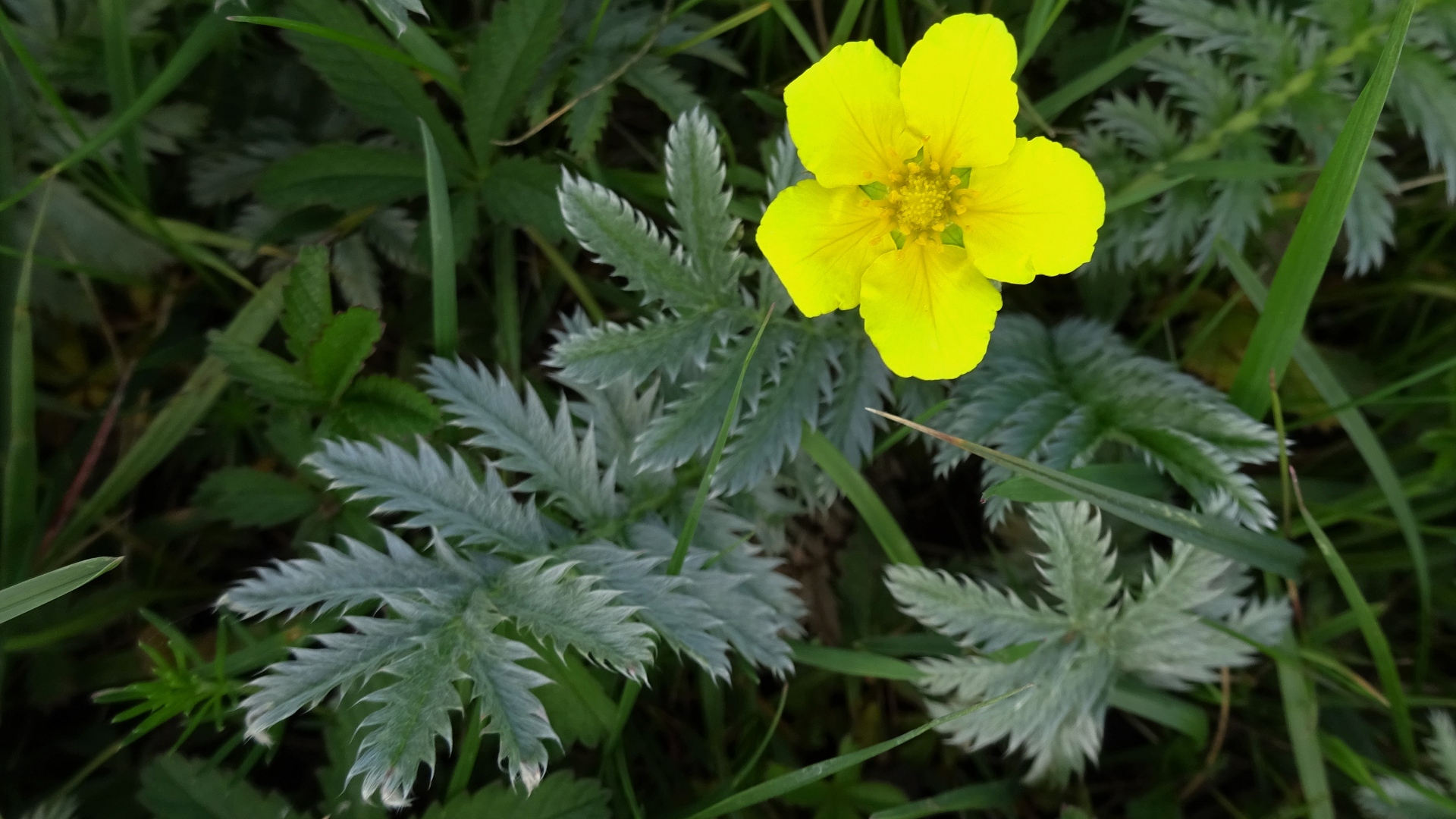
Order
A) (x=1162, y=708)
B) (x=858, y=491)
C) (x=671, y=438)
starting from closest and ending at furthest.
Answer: (x=671, y=438)
(x=858, y=491)
(x=1162, y=708)

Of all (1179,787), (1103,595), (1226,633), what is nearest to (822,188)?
(1103,595)

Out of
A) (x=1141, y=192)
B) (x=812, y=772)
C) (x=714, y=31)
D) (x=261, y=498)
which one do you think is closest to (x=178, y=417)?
(x=261, y=498)

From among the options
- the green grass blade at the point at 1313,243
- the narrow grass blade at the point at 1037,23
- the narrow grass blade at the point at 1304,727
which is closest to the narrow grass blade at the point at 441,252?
the narrow grass blade at the point at 1037,23

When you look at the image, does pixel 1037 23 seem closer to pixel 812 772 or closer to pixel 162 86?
pixel 812 772

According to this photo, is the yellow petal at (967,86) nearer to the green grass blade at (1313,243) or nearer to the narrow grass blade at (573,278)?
the green grass blade at (1313,243)

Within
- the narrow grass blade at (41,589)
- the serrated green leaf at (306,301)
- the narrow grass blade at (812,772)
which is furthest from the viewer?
the serrated green leaf at (306,301)

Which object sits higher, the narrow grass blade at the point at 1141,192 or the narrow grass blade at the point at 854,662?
the narrow grass blade at the point at 1141,192

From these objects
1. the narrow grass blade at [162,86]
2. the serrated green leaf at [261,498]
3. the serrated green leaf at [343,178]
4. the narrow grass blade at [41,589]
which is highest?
the narrow grass blade at [162,86]

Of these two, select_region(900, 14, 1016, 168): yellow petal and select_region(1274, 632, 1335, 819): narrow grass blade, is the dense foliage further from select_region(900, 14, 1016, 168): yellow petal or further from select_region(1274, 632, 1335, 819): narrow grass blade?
select_region(900, 14, 1016, 168): yellow petal
